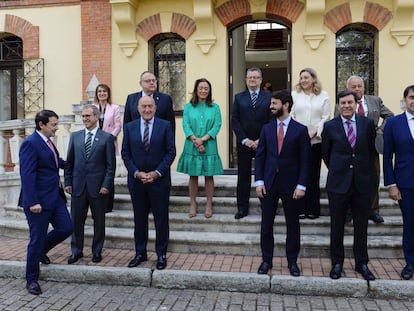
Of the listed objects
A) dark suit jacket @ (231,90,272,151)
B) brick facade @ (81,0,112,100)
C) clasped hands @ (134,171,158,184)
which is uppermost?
brick facade @ (81,0,112,100)

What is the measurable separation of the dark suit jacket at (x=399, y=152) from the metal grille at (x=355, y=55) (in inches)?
183

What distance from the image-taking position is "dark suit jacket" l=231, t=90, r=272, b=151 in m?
6.12

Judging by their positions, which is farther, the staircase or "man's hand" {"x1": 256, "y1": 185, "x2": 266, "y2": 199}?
the staircase

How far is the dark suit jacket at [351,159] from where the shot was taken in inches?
192

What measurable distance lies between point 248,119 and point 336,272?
231cm

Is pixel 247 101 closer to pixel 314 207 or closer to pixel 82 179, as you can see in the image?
pixel 314 207

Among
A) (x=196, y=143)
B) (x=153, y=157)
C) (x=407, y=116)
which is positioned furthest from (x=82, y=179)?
(x=407, y=116)

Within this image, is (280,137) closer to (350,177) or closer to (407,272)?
(350,177)

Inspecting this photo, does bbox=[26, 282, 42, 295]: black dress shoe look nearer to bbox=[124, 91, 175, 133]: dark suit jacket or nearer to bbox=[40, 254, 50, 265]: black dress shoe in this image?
bbox=[40, 254, 50, 265]: black dress shoe

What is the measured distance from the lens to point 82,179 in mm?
5598

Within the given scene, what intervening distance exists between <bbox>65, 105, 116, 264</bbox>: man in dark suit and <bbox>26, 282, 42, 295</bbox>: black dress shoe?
63 centimetres

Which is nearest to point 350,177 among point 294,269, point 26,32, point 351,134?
point 351,134

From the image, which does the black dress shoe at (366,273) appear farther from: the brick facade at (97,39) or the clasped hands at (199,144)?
the brick facade at (97,39)

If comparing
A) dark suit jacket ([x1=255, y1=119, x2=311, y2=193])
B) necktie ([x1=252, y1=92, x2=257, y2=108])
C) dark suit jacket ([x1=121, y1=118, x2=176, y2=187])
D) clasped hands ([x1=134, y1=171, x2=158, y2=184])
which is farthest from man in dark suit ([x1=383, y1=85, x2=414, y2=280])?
clasped hands ([x1=134, y1=171, x2=158, y2=184])
